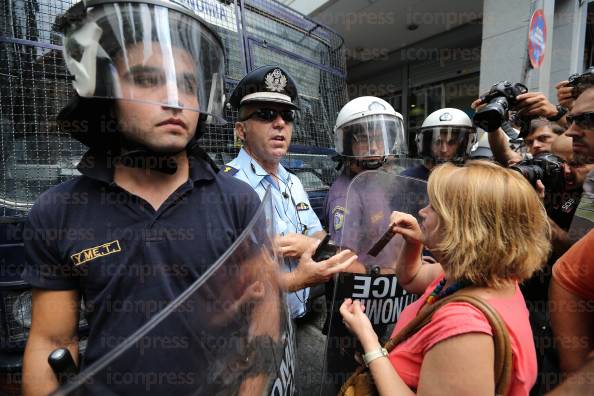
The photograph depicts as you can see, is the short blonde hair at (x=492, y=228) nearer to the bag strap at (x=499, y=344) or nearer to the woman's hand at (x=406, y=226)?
the bag strap at (x=499, y=344)

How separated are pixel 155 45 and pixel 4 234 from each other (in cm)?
135

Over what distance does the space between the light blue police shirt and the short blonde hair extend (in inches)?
34.8

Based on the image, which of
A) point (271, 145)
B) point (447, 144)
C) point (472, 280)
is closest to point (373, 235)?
point (472, 280)

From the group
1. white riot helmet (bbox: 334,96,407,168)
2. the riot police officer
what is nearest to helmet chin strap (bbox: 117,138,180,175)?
the riot police officer

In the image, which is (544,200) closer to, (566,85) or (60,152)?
(566,85)

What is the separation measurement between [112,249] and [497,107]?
238 cm

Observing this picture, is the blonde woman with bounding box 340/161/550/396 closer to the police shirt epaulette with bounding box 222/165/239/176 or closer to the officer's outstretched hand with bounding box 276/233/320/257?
the officer's outstretched hand with bounding box 276/233/320/257

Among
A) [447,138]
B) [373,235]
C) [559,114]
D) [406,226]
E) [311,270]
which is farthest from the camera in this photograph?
[447,138]

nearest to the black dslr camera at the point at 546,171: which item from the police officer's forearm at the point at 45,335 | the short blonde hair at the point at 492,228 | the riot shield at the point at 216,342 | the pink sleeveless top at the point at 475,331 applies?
the short blonde hair at the point at 492,228

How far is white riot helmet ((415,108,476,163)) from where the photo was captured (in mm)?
2961

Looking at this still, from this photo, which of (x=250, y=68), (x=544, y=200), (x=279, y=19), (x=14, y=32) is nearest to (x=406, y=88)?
(x=279, y=19)

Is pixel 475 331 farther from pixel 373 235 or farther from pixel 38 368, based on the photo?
pixel 38 368

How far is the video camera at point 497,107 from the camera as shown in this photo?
211 cm

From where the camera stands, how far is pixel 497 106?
2.11 meters
